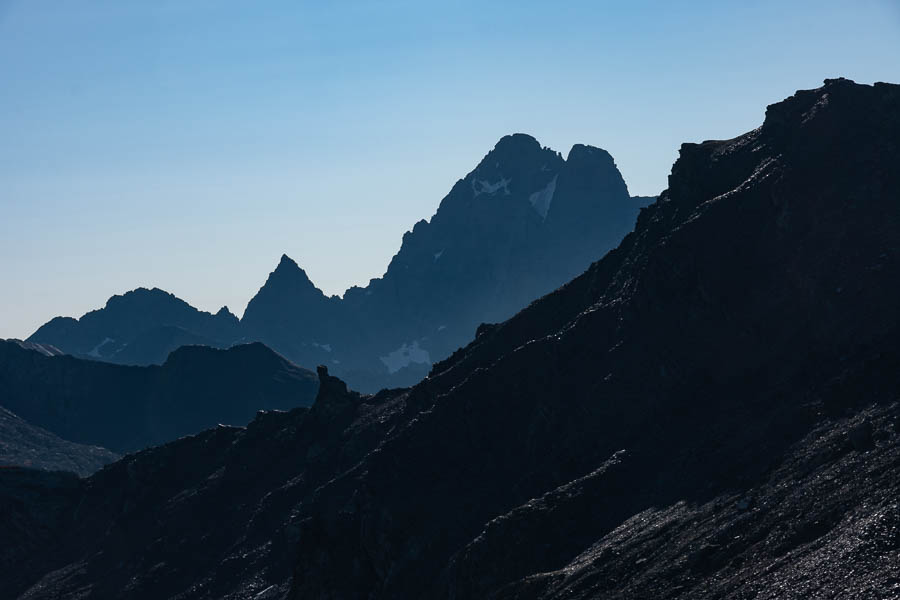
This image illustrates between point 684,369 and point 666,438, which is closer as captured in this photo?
point 666,438

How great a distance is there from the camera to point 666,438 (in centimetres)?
12888

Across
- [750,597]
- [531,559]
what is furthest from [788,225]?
[750,597]

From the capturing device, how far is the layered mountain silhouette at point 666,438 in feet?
320

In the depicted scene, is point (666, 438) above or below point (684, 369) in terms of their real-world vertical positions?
below

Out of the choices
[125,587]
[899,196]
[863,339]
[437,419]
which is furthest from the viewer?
[125,587]

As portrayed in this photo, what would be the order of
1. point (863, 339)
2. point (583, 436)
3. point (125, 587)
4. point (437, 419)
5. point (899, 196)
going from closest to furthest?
point (863, 339) < point (899, 196) < point (583, 436) < point (437, 419) < point (125, 587)

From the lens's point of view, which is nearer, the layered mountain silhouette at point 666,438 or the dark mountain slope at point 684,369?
the layered mountain silhouette at point 666,438

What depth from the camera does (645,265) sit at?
153000mm

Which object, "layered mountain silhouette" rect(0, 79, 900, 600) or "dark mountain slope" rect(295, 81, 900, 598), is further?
→ "dark mountain slope" rect(295, 81, 900, 598)

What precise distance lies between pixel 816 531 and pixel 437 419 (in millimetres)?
78299

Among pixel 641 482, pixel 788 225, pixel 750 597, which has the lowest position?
pixel 750 597

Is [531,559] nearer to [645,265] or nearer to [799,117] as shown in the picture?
[645,265]

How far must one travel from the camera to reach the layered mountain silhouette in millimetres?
97562

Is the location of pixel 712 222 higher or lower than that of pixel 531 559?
higher
